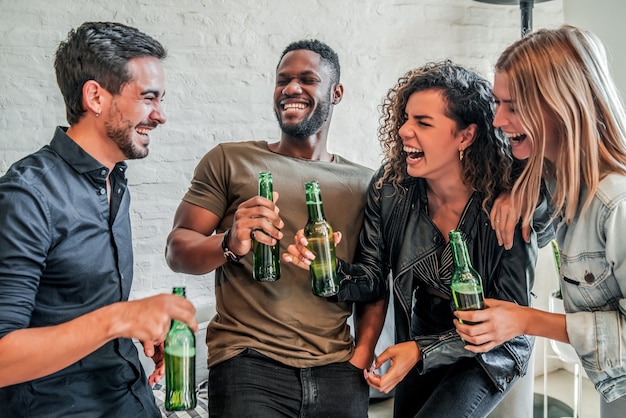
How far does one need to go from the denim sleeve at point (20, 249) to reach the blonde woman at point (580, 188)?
2.83 ft

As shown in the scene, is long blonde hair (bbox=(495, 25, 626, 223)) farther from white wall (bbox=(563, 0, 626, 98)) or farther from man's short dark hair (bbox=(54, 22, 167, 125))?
white wall (bbox=(563, 0, 626, 98))

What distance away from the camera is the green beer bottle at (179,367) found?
1106 millimetres

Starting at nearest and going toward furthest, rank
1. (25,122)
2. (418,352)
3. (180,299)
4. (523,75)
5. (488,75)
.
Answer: (180,299) → (523,75) → (418,352) → (25,122) → (488,75)

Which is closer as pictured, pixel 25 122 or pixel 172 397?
pixel 172 397

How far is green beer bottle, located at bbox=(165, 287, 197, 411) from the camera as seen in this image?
111 centimetres

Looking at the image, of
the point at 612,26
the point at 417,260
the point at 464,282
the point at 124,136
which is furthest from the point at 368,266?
the point at 612,26

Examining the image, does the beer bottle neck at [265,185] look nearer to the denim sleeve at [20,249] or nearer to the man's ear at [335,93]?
the denim sleeve at [20,249]

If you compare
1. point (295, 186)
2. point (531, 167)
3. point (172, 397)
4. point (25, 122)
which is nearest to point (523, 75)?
point (531, 167)

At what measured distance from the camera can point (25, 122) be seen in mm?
2023

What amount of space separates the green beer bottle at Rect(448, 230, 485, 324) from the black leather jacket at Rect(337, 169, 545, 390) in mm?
190

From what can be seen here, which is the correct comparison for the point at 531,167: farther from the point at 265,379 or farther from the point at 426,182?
the point at 265,379

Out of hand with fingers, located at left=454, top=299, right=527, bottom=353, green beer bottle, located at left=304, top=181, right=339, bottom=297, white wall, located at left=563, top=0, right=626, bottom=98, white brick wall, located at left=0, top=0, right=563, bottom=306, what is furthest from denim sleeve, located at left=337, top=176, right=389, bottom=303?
white wall, located at left=563, top=0, right=626, bottom=98

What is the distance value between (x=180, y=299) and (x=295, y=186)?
0.73 meters

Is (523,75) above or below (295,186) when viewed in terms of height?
above
